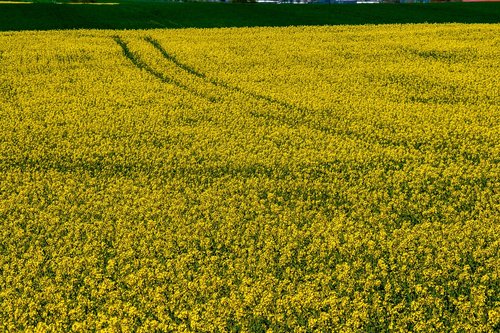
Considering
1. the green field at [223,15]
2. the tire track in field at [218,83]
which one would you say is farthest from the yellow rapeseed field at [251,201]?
the green field at [223,15]

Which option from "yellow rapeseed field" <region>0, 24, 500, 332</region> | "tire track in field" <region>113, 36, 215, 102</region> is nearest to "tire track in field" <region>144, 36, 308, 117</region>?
"yellow rapeseed field" <region>0, 24, 500, 332</region>

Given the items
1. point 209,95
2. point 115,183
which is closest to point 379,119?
point 209,95

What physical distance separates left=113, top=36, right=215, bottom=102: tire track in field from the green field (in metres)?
6.51

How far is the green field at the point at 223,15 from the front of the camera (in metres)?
27.9

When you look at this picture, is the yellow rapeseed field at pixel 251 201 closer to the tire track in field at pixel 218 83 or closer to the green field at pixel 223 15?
→ the tire track in field at pixel 218 83

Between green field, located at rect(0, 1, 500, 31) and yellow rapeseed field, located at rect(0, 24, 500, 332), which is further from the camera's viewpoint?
green field, located at rect(0, 1, 500, 31)

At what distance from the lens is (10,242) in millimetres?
6895

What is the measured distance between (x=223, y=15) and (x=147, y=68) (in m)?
15.0

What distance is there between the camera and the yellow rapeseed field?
5.62 meters

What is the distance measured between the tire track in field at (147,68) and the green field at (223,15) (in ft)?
21.3

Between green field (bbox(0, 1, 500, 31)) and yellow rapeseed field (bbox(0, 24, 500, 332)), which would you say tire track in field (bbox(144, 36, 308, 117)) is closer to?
yellow rapeseed field (bbox(0, 24, 500, 332))

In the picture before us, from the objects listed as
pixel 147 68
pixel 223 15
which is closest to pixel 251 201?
pixel 147 68

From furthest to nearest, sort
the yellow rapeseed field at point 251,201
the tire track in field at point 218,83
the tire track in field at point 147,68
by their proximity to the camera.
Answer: the tire track in field at point 147,68 < the tire track in field at point 218,83 < the yellow rapeseed field at point 251,201

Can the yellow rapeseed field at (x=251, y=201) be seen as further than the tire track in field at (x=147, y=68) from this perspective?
No
